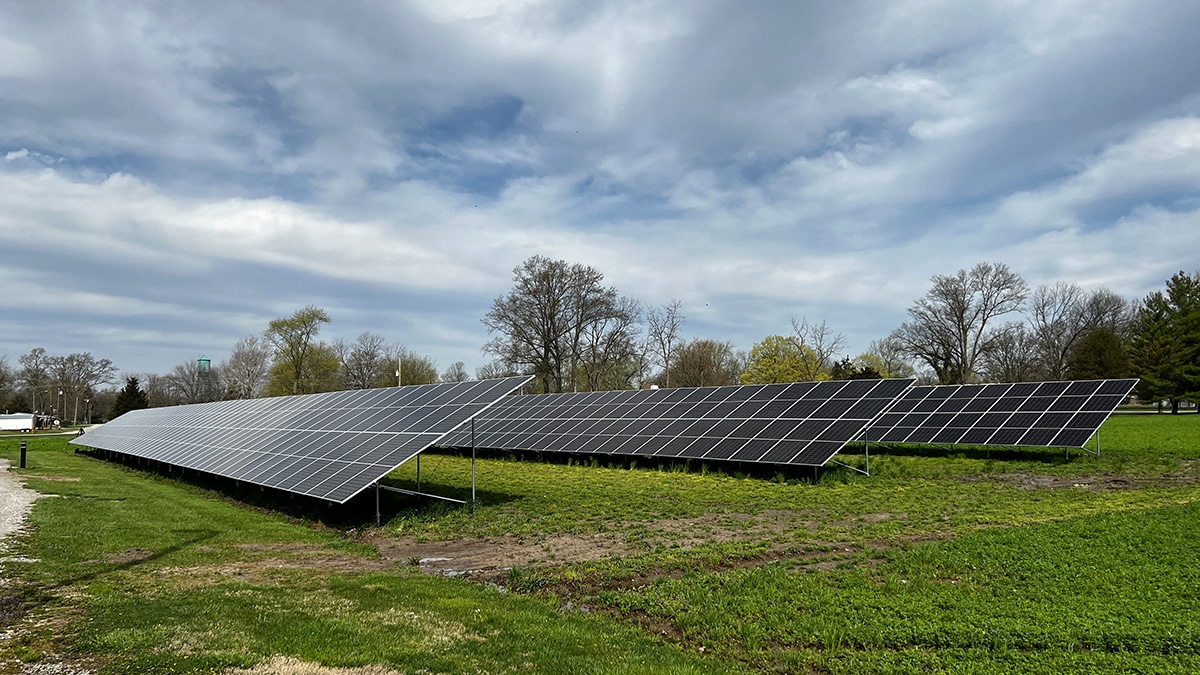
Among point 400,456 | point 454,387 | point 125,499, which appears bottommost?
point 125,499

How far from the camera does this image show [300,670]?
19.6 feet

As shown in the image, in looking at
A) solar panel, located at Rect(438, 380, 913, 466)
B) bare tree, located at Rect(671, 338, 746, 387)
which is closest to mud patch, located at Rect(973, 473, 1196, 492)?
solar panel, located at Rect(438, 380, 913, 466)

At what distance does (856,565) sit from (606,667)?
16.3 feet

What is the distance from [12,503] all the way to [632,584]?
1713cm

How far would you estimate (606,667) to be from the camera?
20.5 feet

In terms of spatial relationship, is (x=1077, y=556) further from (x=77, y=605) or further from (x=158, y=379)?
(x=158, y=379)

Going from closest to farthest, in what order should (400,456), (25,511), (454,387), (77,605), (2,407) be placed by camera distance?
1. (77,605)
2. (400,456)
3. (25,511)
4. (454,387)
5. (2,407)

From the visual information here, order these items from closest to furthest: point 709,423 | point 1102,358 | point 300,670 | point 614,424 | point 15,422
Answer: point 300,670 → point 709,423 → point 614,424 → point 1102,358 → point 15,422

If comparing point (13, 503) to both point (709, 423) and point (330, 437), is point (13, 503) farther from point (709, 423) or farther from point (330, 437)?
point (709, 423)

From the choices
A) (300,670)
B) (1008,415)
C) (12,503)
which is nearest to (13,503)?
(12,503)

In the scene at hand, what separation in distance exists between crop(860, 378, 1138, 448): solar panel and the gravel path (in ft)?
73.1

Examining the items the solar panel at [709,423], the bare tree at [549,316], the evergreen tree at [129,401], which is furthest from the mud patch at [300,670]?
the evergreen tree at [129,401]

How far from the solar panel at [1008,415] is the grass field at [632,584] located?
6453 millimetres

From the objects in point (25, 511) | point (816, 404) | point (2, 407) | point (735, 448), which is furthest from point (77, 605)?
point (2, 407)
